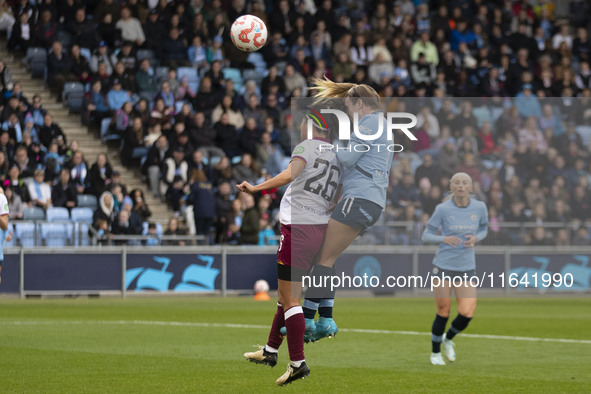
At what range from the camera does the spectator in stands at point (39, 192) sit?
2172 centimetres

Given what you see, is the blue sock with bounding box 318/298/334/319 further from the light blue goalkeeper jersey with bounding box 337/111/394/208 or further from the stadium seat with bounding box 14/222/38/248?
the stadium seat with bounding box 14/222/38/248

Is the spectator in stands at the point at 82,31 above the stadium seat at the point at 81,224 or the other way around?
above

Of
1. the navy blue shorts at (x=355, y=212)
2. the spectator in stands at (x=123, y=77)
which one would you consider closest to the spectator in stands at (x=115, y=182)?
the spectator in stands at (x=123, y=77)

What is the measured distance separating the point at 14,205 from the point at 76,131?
4.44 meters

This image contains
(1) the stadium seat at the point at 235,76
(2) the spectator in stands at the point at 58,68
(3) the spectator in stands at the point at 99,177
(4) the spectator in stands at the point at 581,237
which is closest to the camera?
(3) the spectator in stands at the point at 99,177

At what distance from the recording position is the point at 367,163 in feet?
29.6

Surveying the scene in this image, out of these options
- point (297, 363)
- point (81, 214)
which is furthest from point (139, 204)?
point (297, 363)

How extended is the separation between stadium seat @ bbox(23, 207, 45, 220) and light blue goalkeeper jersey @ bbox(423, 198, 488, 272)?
11259mm

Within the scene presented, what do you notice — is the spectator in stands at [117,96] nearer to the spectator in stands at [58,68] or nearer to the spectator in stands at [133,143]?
the spectator in stands at [133,143]

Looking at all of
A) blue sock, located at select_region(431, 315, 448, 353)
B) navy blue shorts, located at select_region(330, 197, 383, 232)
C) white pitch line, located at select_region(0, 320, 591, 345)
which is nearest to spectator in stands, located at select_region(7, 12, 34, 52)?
white pitch line, located at select_region(0, 320, 591, 345)

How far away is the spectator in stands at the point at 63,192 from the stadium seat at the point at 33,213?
528 millimetres

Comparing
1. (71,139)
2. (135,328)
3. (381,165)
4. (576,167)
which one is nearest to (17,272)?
(71,139)

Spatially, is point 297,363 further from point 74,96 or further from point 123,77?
point 74,96

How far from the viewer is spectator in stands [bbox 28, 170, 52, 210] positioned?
21719mm
